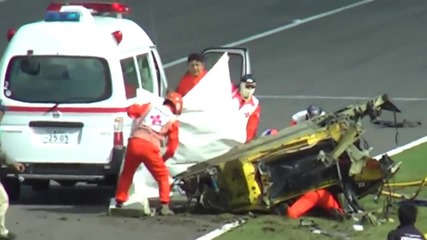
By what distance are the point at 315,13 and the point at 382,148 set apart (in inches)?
566

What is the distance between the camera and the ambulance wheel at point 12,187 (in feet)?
48.9

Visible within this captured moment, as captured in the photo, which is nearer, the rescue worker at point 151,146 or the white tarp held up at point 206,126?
the rescue worker at point 151,146

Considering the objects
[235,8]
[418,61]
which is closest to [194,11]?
[235,8]

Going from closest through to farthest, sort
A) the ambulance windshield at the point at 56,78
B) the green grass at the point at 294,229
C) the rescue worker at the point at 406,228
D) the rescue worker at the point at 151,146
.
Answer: the rescue worker at the point at 406,228
the green grass at the point at 294,229
the rescue worker at the point at 151,146
the ambulance windshield at the point at 56,78

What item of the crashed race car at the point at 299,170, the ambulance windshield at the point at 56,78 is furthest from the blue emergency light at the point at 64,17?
the crashed race car at the point at 299,170

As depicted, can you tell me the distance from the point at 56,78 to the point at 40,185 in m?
1.88

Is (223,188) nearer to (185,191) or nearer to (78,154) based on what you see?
(185,191)

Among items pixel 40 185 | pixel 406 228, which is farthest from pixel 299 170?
pixel 406 228

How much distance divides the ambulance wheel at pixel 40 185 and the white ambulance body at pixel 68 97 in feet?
2.14

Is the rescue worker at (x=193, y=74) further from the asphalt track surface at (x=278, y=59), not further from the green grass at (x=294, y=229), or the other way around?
the green grass at (x=294, y=229)

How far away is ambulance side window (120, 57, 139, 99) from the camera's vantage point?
14750 millimetres

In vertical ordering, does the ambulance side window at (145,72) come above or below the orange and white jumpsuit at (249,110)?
above

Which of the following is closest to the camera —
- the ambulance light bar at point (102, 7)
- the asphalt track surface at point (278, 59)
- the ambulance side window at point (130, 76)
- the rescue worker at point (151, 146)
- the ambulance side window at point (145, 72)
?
the asphalt track surface at point (278, 59)

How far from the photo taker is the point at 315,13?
33.1 m
